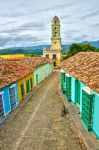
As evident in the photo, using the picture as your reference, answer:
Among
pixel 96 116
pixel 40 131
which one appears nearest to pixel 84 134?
pixel 96 116

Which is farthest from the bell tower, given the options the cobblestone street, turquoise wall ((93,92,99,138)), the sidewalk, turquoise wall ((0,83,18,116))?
turquoise wall ((93,92,99,138))

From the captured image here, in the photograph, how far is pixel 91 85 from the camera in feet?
31.1

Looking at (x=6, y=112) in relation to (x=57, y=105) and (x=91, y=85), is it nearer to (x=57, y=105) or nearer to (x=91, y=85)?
(x=57, y=105)

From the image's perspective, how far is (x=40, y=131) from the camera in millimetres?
10969

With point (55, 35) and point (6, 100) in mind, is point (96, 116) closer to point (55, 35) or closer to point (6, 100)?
point (6, 100)

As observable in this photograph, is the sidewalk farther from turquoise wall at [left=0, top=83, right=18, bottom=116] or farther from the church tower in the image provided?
the church tower

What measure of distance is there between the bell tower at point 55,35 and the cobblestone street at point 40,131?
42.4m

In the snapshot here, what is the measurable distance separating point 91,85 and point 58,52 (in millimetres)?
47199

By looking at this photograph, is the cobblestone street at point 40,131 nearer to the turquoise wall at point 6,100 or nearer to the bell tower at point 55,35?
the turquoise wall at point 6,100

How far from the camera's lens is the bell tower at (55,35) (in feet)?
180

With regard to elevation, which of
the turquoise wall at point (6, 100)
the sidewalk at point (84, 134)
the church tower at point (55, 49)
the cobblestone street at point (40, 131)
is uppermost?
the church tower at point (55, 49)

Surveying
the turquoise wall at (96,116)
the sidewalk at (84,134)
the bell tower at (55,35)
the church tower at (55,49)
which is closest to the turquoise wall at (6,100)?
the sidewalk at (84,134)

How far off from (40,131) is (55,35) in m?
47.5

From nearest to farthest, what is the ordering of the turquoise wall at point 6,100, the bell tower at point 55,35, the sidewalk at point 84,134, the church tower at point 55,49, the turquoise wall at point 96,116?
the sidewalk at point 84,134 → the turquoise wall at point 96,116 → the turquoise wall at point 6,100 → the bell tower at point 55,35 → the church tower at point 55,49
